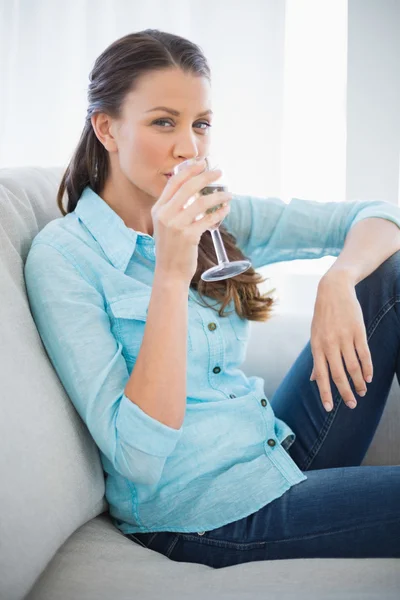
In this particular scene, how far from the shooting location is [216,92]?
2762 millimetres

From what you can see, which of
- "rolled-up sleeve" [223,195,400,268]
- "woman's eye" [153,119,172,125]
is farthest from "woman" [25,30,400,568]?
"rolled-up sleeve" [223,195,400,268]

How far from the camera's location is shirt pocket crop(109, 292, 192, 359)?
4.03 feet

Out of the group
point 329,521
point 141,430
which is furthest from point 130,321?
point 329,521

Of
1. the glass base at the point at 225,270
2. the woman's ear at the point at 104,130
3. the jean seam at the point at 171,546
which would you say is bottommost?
the jean seam at the point at 171,546

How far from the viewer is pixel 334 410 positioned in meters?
1.38

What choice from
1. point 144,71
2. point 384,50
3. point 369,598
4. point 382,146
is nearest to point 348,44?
point 384,50

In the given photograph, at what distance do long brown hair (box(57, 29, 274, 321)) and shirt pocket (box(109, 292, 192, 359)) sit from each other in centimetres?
16

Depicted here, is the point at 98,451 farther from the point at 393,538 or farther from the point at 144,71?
the point at 144,71

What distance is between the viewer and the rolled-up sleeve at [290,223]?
1.63m

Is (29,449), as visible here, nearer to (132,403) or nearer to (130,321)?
(132,403)

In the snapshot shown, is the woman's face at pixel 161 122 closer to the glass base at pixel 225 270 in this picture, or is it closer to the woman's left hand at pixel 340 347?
the glass base at pixel 225 270

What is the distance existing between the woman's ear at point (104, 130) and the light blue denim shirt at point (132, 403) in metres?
0.10

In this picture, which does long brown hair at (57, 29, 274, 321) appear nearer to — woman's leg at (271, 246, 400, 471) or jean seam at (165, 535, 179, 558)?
woman's leg at (271, 246, 400, 471)

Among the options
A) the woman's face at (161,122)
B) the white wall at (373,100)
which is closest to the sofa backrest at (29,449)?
the woman's face at (161,122)
